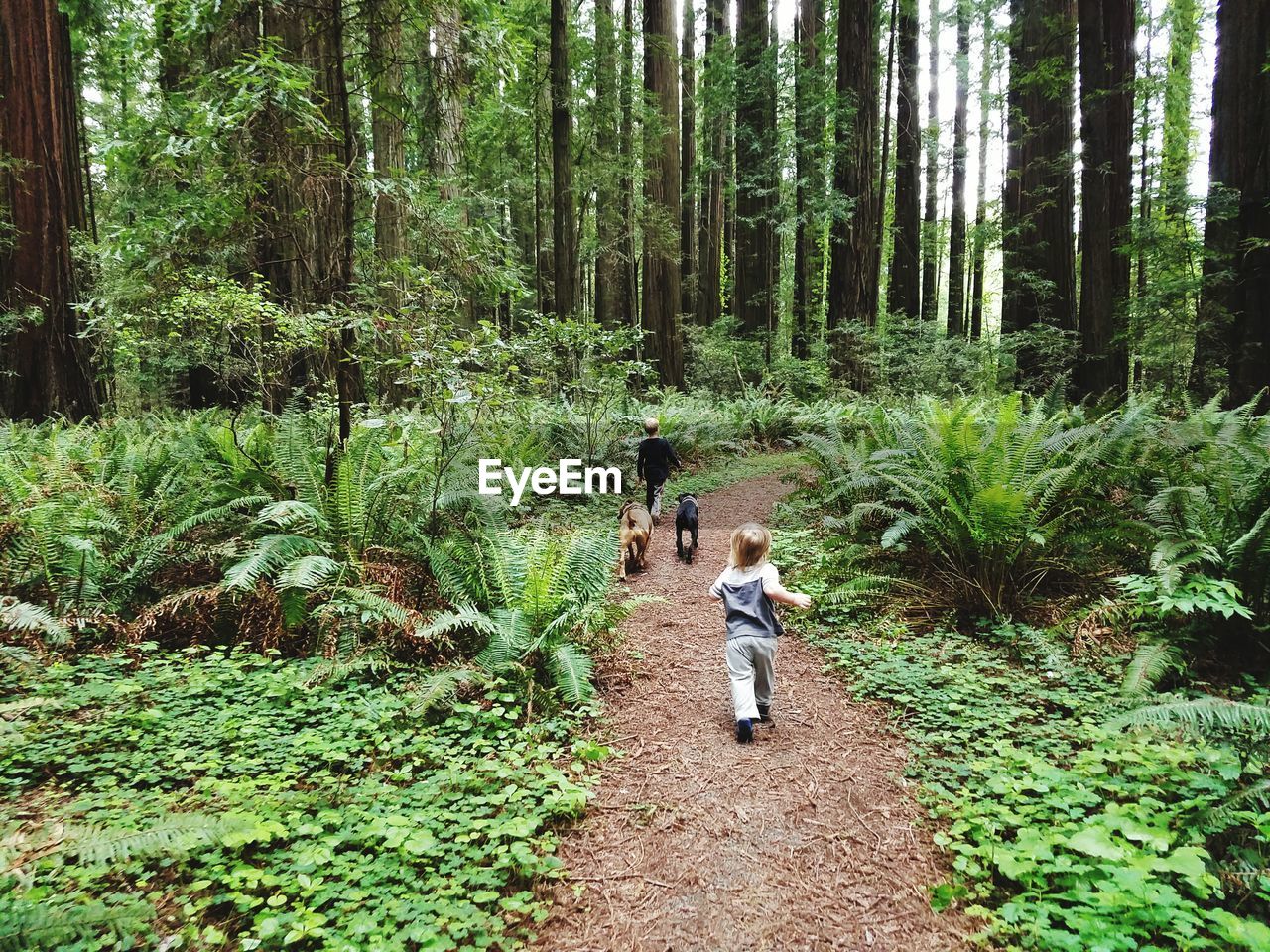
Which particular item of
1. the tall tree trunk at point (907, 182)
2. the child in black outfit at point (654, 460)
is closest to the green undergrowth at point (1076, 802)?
the child in black outfit at point (654, 460)

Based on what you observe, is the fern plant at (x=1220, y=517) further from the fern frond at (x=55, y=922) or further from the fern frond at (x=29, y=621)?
the fern frond at (x=29, y=621)

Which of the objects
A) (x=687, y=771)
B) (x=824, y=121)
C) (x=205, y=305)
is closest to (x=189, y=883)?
(x=687, y=771)

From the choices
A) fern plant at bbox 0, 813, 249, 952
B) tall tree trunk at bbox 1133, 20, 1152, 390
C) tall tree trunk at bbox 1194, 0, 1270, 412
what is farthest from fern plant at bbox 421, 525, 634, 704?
tall tree trunk at bbox 1133, 20, 1152, 390

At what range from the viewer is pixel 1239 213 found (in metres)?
7.79

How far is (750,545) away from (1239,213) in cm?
878

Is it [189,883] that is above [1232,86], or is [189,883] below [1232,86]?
below

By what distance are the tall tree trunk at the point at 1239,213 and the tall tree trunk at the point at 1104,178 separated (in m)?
1.85

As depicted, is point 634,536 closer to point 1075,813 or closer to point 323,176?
point 323,176

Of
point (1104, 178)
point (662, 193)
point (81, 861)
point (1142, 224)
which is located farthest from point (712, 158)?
point (81, 861)

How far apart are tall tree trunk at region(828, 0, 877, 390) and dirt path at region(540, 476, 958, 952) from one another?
10.7 metres

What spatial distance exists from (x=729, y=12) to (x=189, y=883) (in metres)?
25.1

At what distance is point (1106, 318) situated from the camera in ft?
34.2

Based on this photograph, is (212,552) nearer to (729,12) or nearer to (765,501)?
(765,501)

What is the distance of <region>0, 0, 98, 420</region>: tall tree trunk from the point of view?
8.70 meters
